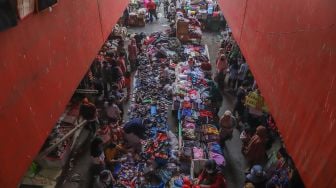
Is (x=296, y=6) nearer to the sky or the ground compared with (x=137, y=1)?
nearer to the sky

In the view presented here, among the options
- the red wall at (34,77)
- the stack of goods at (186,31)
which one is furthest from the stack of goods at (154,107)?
the red wall at (34,77)

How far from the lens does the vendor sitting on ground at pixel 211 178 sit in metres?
6.40

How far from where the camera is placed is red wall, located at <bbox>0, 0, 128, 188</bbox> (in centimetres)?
328

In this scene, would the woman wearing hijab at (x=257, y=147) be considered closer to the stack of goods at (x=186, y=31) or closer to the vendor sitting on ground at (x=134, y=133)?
the vendor sitting on ground at (x=134, y=133)

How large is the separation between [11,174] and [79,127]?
5404 millimetres

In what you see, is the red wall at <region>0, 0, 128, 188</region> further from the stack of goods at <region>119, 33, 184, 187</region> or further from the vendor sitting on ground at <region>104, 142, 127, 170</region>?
the stack of goods at <region>119, 33, 184, 187</region>

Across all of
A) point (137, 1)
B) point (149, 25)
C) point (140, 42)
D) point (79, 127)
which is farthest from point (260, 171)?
point (137, 1)

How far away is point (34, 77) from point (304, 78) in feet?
11.3

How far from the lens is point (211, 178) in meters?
6.53

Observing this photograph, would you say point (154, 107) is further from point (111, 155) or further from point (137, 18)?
point (137, 18)

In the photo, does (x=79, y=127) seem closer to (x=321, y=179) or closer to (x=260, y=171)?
(x=260, y=171)

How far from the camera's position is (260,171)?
6.89 metres

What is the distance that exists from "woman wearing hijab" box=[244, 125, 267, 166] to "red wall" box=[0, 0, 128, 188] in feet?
15.0

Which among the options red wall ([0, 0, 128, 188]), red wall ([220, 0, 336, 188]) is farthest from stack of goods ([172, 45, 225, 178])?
red wall ([0, 0, 128, 188])
